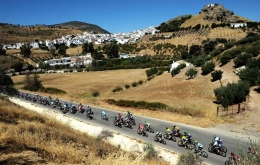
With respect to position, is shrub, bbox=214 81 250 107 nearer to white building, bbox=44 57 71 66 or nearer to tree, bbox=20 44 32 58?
white building, bbox=44 57 71 66

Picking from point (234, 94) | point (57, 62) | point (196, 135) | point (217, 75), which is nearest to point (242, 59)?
point (217, 75)

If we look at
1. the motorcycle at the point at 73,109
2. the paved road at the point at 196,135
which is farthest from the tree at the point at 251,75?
the motorcycle at the point at 73,109

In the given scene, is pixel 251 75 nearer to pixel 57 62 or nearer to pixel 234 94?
pixel 234 94

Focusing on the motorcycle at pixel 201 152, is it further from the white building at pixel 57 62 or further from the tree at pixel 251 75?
the white building at pixel 57 62

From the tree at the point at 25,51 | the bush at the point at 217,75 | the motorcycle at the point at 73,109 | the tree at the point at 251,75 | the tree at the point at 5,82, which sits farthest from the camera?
the tree at the point at 25,51

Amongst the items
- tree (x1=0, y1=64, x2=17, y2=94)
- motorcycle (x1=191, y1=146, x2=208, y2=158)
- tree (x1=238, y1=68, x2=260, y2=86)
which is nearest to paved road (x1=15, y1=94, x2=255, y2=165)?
motorcycle (x1=191, y1=146, x2=208, y2=158)

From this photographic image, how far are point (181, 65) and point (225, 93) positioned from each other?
27828mm

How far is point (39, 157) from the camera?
6629 mm

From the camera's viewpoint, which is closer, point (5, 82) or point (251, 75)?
point (5, 82)

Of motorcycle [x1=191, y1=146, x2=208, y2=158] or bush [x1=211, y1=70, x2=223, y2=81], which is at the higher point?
bush [x1=211, y1=70, x2=223, y2=81]

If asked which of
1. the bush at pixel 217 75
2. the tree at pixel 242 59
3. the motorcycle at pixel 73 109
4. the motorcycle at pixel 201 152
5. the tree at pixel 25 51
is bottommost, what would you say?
the motorcycle at pixel 73 109

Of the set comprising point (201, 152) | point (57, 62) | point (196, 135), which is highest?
point (57, 62)

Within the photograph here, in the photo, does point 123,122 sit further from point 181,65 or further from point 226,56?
point 181,65

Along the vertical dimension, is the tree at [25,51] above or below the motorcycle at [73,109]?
above
